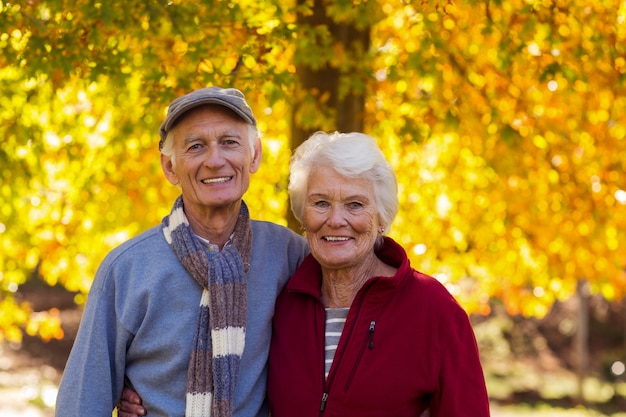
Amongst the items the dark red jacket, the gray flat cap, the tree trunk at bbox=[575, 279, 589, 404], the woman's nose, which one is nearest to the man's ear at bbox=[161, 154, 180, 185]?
the gray flat cap

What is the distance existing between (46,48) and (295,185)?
1.66m

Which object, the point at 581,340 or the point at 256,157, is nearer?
the point at 256,157

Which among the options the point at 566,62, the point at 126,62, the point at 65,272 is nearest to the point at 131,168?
the point at 65,272

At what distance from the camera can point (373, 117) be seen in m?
5.76

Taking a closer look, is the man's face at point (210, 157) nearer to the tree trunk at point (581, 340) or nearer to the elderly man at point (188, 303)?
the elderly man at point (188, 303)

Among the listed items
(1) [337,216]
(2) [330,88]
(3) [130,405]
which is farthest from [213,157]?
(2) [330,88]

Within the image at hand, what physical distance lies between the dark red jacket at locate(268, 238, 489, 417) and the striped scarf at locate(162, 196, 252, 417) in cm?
25

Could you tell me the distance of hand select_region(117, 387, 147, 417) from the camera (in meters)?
3.08

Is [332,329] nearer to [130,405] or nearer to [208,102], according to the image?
[130,405]

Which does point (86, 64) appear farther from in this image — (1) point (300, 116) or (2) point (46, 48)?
(1) point (300, 116)

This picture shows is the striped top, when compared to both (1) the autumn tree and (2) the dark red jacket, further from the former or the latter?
(1) the autumn tree

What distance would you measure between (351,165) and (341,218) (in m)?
0.20

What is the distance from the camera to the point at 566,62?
5.29 m

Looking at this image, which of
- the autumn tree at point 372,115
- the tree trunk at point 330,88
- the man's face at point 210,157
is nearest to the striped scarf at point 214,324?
the man's face at point 210,157
